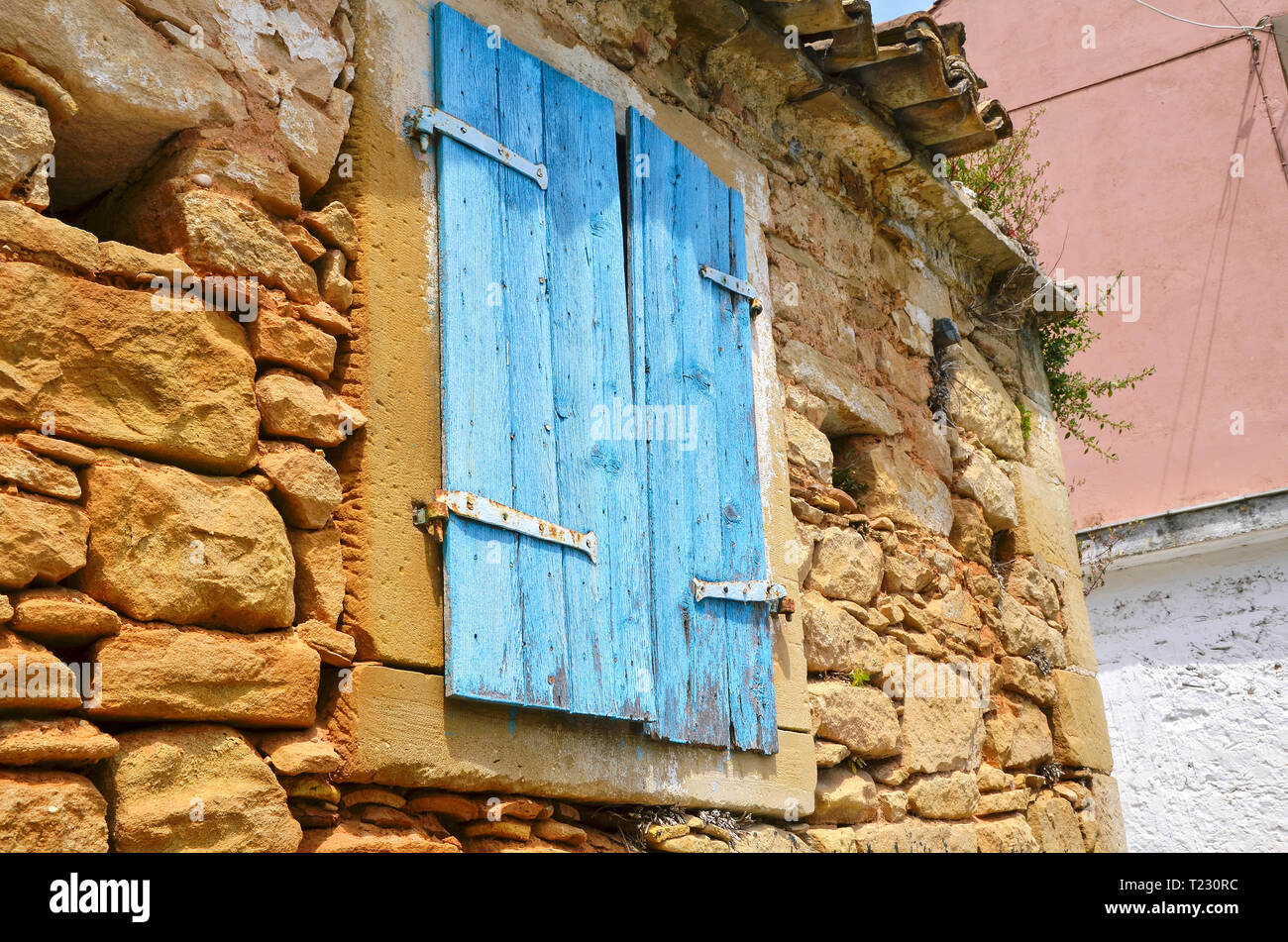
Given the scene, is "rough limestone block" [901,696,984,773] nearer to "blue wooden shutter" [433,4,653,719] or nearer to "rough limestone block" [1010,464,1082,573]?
"rough limestone block" [1010,464,1082,573]

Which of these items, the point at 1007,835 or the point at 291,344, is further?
the point at 1007,835

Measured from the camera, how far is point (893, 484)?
4.52 m

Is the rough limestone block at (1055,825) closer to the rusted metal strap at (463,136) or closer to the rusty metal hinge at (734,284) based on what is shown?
the rusty metal hinge at (734,284)

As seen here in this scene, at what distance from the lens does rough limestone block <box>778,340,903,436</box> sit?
4234mm

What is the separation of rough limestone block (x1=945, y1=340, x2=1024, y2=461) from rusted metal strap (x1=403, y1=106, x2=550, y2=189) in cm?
243

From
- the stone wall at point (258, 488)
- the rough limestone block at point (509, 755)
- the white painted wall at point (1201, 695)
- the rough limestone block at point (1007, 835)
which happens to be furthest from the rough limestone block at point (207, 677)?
the white painted wall at point (1201, 695)

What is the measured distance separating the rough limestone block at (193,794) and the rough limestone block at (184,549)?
22 cm

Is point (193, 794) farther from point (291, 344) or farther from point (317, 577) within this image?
point (291, 344)

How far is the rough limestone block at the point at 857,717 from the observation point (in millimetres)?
3896

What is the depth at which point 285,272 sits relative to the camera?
2713 millimetres

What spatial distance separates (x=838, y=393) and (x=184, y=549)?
2.54 m

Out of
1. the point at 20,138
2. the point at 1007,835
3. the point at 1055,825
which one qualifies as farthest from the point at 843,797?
the point at 20,138

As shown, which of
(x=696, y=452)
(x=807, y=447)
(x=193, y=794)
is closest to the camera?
(x=193, y=794)

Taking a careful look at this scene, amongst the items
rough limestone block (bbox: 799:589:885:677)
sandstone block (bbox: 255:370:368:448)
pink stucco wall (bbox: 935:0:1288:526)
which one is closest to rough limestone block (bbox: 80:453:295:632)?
sandstone block (bbox: 255:370:368:448)
